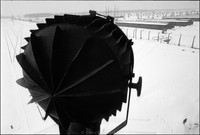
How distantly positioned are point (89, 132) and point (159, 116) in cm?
753

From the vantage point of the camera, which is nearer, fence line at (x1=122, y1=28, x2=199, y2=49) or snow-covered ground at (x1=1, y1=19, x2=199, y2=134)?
snow-covered ground at (x1=1, y1=19, x2=199, y2=134)

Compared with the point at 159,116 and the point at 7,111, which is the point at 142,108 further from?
the point at 7,111

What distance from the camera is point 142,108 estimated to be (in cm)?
868

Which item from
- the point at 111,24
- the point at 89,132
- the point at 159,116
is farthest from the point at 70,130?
the point at 159,116

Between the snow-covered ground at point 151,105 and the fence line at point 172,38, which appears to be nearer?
the snow-covered ground at point 151,105

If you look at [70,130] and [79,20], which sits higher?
[79,20]

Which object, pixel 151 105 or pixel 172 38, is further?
pixel 172 38

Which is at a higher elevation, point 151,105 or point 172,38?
point 172,38

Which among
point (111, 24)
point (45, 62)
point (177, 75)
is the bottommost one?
point (177, 75)

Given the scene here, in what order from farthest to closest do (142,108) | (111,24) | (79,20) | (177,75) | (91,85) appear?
(177,75)
(142,108)
(111,24)
(79,20)
(91,85)

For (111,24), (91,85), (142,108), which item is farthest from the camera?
(142,108)

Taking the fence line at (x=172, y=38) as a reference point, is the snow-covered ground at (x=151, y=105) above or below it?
below

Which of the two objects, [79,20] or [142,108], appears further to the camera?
[142,108]

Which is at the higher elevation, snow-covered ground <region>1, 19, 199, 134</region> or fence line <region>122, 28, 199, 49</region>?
fence line <region>122, 28, 199, 49</region>
